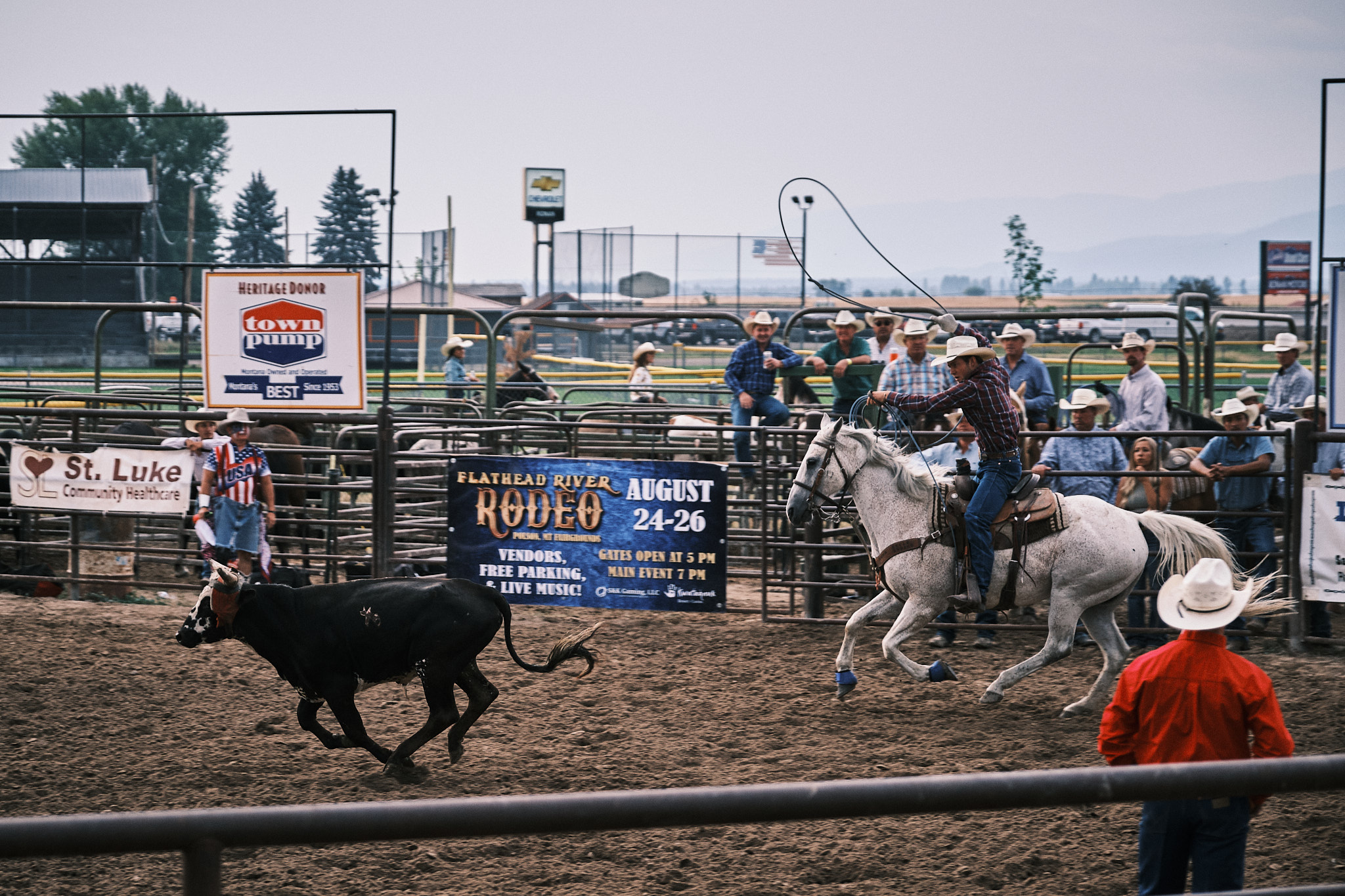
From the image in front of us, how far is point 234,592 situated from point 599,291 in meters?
30.7

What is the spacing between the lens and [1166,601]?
3.83m

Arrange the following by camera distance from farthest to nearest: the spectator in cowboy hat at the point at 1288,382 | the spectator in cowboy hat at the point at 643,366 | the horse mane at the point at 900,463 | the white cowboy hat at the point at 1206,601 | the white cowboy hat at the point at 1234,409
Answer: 1. the spectator in cowboy hat at the point at 643,366
2. the spectator in cowboy hat at the point at 1288,382
3. the white cowboy hat at the point at 1234,409
4. the horse mane at the point at 900,463
5. the white cowboy hat at the point at 1206,601

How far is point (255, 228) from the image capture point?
2158cm

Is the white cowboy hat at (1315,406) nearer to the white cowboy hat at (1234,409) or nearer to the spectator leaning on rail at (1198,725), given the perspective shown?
the white cowboy hat at (1234,409)

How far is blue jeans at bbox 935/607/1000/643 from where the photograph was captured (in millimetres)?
9148

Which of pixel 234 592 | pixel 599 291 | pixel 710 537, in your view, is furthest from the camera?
pixel 599 291

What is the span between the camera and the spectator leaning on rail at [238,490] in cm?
971

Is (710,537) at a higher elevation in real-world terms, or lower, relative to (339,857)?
higher

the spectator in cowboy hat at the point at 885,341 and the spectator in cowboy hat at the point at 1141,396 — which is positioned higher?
→ the spectator in cowboy hat at the point at 885,341

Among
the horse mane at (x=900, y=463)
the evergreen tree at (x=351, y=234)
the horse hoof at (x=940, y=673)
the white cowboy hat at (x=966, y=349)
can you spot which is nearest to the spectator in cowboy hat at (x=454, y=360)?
the evergreen tree at (x=351, y=234)

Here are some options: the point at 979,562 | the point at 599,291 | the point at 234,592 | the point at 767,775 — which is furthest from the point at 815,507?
the point at 599,291

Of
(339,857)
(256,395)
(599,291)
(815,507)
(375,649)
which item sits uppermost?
(599,291)

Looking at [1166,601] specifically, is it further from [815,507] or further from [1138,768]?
→ [815,507]

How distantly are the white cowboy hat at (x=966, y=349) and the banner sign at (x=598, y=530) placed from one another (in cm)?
250
